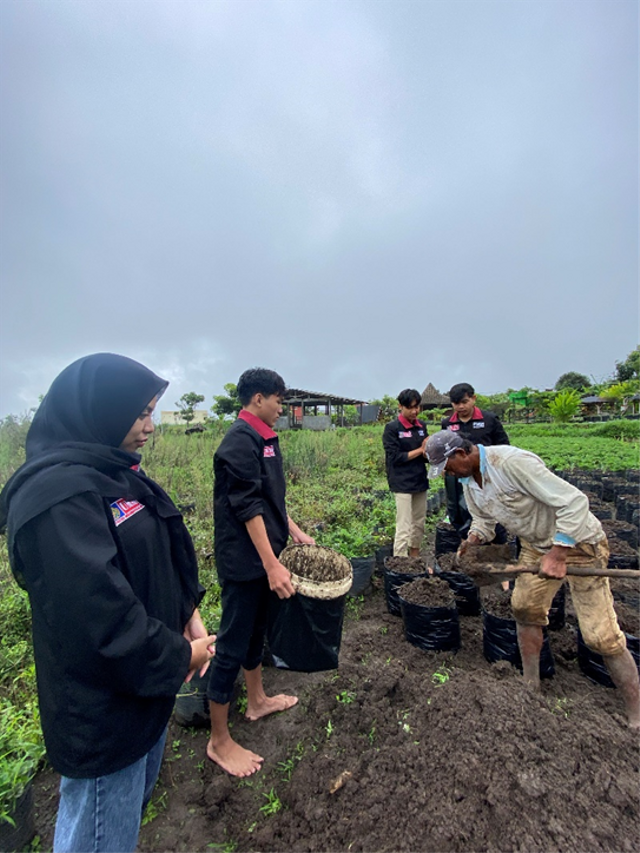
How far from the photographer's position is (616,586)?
3.66 m

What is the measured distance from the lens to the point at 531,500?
2293 millimetres

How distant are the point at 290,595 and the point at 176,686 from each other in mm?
870

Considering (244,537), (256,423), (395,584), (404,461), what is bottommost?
(395,584)

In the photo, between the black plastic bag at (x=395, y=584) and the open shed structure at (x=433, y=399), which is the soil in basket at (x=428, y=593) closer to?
the black plastic bag at (x=395, y=584)

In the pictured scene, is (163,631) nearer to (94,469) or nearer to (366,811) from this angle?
(94,469)

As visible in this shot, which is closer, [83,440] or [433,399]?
[83,440]

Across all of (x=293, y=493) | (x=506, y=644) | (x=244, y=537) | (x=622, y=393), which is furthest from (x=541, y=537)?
(x=622, y=393)

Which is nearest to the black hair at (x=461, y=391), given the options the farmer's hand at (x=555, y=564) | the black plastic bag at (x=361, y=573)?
the black plastic bag at (x=361, y=573)

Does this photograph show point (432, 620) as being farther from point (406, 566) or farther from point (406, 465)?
point (406, 465)

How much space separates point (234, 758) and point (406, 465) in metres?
2.80

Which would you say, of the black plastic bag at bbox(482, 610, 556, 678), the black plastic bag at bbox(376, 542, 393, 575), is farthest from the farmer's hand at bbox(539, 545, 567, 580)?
the black plastic bag at bbox(376, 542, 393, 575)

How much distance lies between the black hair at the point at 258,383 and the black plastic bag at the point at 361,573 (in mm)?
2436

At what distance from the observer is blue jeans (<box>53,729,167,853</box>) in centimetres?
101

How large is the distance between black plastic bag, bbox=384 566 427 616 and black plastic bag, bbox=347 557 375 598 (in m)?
0.31
